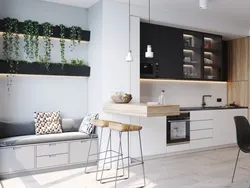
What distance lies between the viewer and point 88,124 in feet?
15.4

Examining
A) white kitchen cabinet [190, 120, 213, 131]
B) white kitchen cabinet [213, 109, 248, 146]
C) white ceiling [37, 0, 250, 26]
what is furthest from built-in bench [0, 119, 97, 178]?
A: white kitchen cabinet [213, 109, 248, 146]

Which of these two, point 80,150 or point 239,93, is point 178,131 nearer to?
point 80,150

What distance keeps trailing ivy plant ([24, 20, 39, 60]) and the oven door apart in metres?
2.91

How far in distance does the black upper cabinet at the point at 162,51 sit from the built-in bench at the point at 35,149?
1.89m

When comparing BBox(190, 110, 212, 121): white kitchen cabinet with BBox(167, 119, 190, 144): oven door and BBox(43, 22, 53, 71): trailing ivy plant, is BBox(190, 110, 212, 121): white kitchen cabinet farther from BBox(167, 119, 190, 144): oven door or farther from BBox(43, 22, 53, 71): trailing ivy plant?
BBox(43, 22, 53, 71): trailing ivy plant

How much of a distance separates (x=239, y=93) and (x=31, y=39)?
17.1 feet

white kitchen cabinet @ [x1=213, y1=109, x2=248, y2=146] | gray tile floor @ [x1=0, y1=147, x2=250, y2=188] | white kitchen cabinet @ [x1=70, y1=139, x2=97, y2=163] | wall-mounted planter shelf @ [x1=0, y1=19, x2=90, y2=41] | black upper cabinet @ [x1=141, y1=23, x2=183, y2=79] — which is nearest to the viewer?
gray tile floor @ [x1=0, y1=147, x2=250, y2=188]

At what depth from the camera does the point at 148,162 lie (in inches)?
194

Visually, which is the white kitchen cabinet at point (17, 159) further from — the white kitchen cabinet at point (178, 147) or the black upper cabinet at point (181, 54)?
the white kitchen cabinet at point (178, 147)

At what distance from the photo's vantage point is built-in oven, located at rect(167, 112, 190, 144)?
541 cm

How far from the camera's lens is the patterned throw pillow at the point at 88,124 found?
4.66 m

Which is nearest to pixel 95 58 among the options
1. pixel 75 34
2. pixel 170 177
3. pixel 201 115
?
pixel 75 34

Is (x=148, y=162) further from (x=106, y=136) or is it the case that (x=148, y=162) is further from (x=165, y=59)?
(x=165, y=59)

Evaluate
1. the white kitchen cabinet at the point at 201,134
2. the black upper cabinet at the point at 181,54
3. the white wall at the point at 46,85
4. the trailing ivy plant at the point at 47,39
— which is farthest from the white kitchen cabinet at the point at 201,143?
the trailing ivy plant at the point at 47,39
